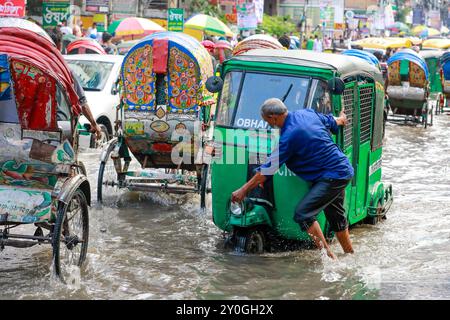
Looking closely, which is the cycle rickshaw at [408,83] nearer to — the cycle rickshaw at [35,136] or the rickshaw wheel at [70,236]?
the rickshaw wheel at [70,236]

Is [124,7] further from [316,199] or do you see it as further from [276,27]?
[316,199]

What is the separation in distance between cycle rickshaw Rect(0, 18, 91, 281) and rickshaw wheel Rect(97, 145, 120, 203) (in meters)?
3.18

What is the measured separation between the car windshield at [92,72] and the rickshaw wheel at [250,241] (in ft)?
23.3

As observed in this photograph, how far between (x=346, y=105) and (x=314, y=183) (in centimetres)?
117

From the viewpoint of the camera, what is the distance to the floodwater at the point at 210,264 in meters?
6.84

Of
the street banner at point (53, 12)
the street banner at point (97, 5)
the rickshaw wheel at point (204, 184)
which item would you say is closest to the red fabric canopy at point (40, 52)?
the rickshaw wheel at point (204, 184)

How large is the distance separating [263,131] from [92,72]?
A: 743 cm

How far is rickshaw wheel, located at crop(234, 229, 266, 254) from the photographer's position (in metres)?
7.89

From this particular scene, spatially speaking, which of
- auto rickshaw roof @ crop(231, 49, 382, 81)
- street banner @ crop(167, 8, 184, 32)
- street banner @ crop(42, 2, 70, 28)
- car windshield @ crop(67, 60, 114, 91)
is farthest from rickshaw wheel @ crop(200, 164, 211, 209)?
street banner @ crop(167, 8, 184, 32)

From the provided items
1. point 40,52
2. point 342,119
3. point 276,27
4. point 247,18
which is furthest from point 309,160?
point 276,27

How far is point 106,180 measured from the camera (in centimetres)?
1052

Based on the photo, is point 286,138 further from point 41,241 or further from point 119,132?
point 119,132

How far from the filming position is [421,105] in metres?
20.5

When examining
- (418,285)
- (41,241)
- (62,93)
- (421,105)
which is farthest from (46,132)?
(421,105)
